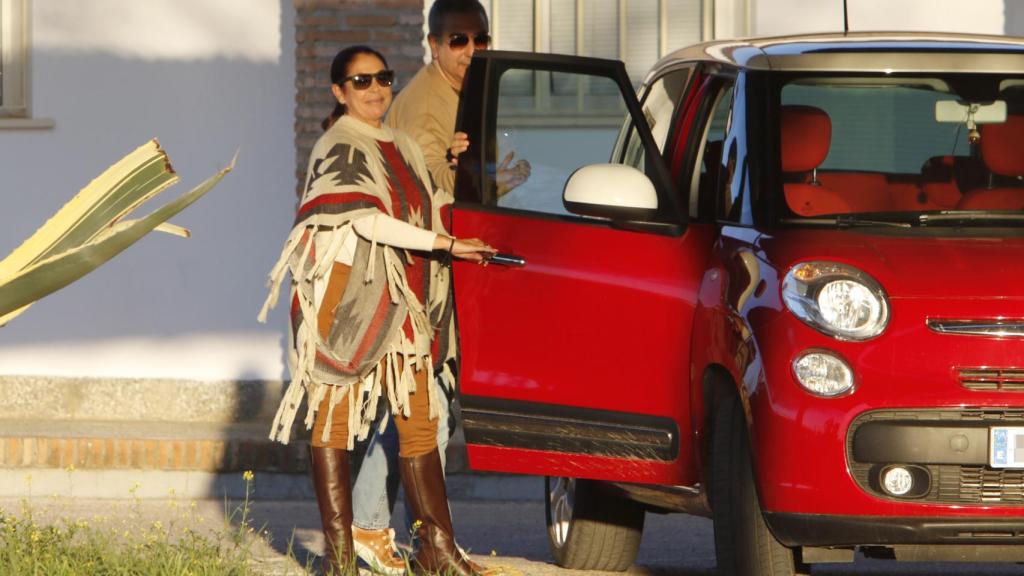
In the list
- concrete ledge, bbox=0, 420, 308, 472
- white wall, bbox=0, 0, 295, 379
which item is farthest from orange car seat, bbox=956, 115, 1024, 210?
white wall, bbox=0, 0, 295, 379

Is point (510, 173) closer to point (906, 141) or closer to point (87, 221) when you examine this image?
point (906, 141)

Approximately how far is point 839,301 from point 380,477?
2.07 metres

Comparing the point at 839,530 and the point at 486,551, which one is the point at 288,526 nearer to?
the point at 486,551

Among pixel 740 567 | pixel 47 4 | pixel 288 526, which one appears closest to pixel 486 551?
A: pixel 288 526

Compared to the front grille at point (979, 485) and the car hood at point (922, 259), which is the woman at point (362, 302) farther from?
the front grille at point (979, 485)

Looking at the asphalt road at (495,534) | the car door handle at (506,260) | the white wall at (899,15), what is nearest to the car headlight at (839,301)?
the car door handle at (506,260)

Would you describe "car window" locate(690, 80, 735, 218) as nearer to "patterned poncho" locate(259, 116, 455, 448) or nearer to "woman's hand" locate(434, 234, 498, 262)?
"woman's hand" locate(434, 234, 498, 262)

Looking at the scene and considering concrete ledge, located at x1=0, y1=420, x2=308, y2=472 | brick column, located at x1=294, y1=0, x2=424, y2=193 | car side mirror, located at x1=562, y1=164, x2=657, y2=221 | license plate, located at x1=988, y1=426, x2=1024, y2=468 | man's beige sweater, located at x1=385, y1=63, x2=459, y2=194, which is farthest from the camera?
brick column, located at x1=294, y1=0, x2=424, y2=193

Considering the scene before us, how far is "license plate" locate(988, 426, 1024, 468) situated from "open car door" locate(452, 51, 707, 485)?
41.8 inches

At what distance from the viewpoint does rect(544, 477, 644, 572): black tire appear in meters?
7.57

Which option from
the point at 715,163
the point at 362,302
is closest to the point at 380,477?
the point at 362,302

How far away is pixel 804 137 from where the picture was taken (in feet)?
21.0

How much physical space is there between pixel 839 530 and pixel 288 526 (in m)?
4.52

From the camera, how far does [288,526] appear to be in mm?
9609
